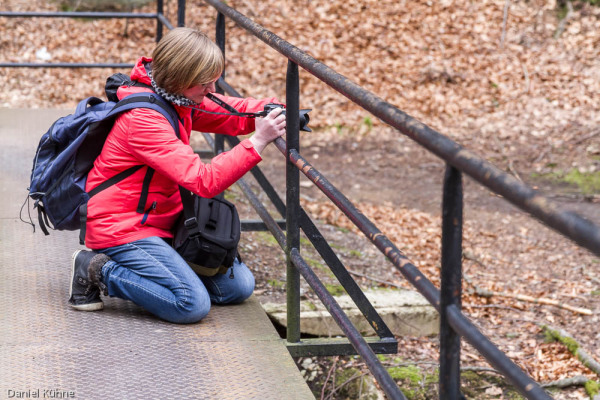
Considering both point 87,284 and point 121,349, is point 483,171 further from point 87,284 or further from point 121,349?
point 87,284

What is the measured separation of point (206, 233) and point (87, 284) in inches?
→ 21.0

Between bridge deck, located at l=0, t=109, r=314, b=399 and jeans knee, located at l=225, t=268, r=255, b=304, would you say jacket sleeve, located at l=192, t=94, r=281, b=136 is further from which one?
bridge deck, located at l=0, t=109, r=314, b=399

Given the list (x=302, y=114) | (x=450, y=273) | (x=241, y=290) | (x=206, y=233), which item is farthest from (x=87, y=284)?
(x=450, y=273)

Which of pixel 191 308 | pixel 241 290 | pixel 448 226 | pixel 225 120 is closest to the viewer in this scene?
pixel 448 226

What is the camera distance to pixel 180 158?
3006 millimetres

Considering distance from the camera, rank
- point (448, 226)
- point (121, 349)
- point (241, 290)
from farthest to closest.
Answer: point (241, 290) < point (121, 349) < point (448, 226)

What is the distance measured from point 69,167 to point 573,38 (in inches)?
363

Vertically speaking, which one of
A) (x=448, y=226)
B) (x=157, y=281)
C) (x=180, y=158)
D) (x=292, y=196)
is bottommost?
(x=157, y=281)

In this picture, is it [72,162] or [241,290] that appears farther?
[241,290]

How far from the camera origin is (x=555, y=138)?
30.4ft

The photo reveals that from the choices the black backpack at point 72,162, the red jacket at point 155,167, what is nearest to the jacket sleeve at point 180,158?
the red jacket at point 155,167

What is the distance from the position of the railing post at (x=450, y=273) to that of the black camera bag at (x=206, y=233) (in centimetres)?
152

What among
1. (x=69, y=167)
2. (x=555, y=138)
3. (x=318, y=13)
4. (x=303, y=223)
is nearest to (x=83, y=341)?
(x=69, y=167)

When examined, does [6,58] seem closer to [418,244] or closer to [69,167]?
[418,244]
